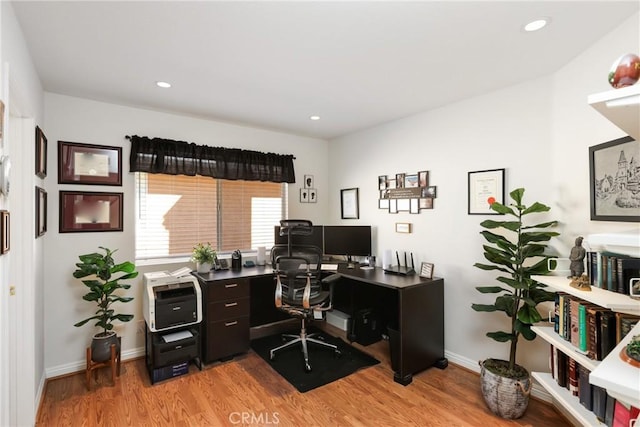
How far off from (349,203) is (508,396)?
2.67m

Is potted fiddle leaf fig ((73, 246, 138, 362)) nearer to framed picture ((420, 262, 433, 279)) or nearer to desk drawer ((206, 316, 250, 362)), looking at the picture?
desk drawer ((206, 316, 250, 362))

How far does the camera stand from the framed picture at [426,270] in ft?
9.89

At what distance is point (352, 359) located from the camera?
10.2 ft

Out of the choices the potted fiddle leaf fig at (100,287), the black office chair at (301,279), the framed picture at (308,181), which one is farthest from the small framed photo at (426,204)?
the potted fiddle leaf fig at (100,287)

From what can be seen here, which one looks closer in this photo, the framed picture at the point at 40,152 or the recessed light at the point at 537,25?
the recessed light at the point at 537,25

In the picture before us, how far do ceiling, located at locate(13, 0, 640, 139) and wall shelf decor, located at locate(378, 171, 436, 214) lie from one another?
2.69 ft

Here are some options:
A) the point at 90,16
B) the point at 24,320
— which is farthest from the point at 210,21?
the point at 24,320

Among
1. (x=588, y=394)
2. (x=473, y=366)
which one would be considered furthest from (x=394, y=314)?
(x=588, y=394)

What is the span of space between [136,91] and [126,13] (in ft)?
3.93

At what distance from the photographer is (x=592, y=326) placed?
164 centimetres

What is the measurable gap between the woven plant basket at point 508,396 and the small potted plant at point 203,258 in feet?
9.02

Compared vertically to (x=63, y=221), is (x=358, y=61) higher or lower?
higher

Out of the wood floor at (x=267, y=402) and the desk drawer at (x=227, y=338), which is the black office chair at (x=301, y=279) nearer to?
the desk drawer at (x=227, y=338)

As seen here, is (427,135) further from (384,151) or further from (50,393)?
(50,393)
